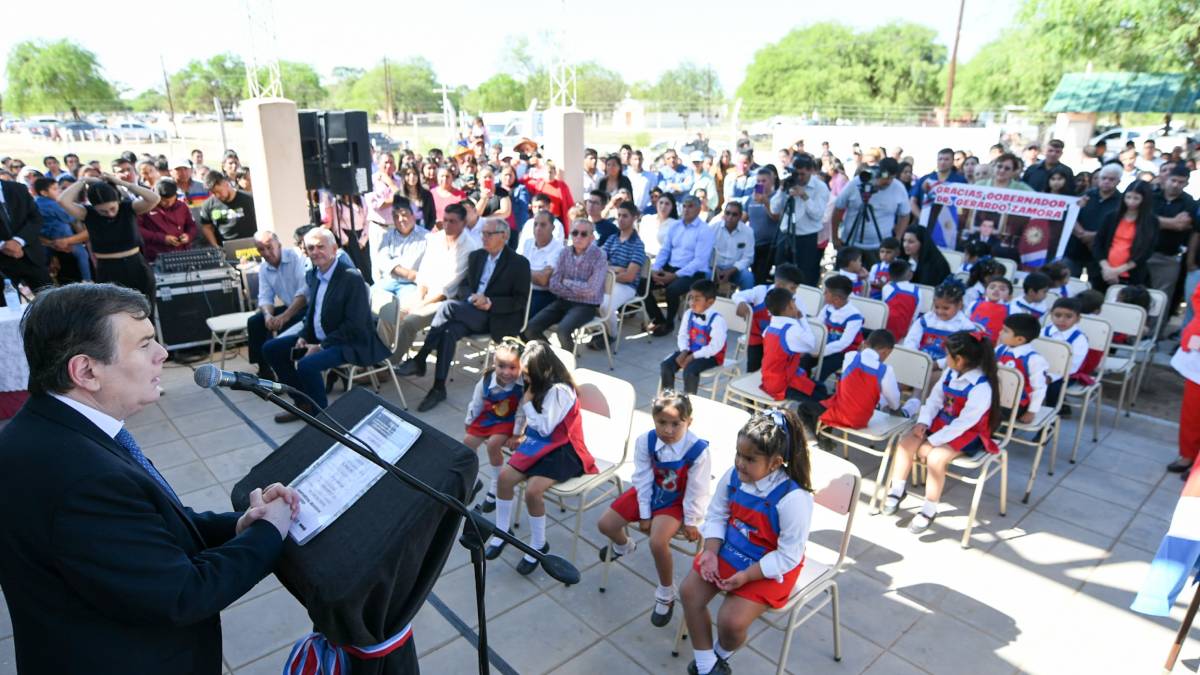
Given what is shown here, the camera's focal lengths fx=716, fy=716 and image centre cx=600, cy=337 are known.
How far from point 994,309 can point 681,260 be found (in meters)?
2.76

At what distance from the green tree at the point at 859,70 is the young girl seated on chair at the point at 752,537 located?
45.1 meters

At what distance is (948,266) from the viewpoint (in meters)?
6.45

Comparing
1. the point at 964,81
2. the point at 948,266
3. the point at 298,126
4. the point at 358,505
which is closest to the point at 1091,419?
the point at 948,266

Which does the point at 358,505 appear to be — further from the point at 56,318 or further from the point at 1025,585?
the point at 1025,585

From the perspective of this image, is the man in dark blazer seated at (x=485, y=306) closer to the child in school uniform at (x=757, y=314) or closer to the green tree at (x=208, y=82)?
the child in school uniform at (x=757, y=314)

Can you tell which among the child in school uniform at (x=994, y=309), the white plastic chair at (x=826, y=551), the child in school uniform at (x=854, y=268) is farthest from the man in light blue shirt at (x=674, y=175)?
the white plastic chair at (x=826, y=551)

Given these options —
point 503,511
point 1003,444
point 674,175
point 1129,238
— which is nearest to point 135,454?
point 503,511

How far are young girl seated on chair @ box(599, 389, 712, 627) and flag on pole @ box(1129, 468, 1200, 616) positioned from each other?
5.30ft

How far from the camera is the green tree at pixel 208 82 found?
54.2 m

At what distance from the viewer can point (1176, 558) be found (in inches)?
99.6

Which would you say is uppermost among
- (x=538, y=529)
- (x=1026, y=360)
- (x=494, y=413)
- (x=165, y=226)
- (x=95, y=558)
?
(x=95, y=558)

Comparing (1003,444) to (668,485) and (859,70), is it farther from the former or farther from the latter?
→ (859,70)

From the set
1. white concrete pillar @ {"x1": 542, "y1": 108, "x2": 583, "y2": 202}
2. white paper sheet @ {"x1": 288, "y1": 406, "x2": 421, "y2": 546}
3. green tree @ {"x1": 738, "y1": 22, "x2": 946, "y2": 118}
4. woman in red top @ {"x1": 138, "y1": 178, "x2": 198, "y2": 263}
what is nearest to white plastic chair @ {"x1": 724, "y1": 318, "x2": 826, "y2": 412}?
white paper sheet @ {"x1": 288, "y1": 406, "x2": 421, "y2": 546}

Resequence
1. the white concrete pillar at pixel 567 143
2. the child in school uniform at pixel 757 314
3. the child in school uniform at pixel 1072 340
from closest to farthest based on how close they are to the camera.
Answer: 1. the child in school uniform at pixel 1072 340
2. the child in school uniform at pixel 757 314
3. the white concrete pillar at pixel 567 143
